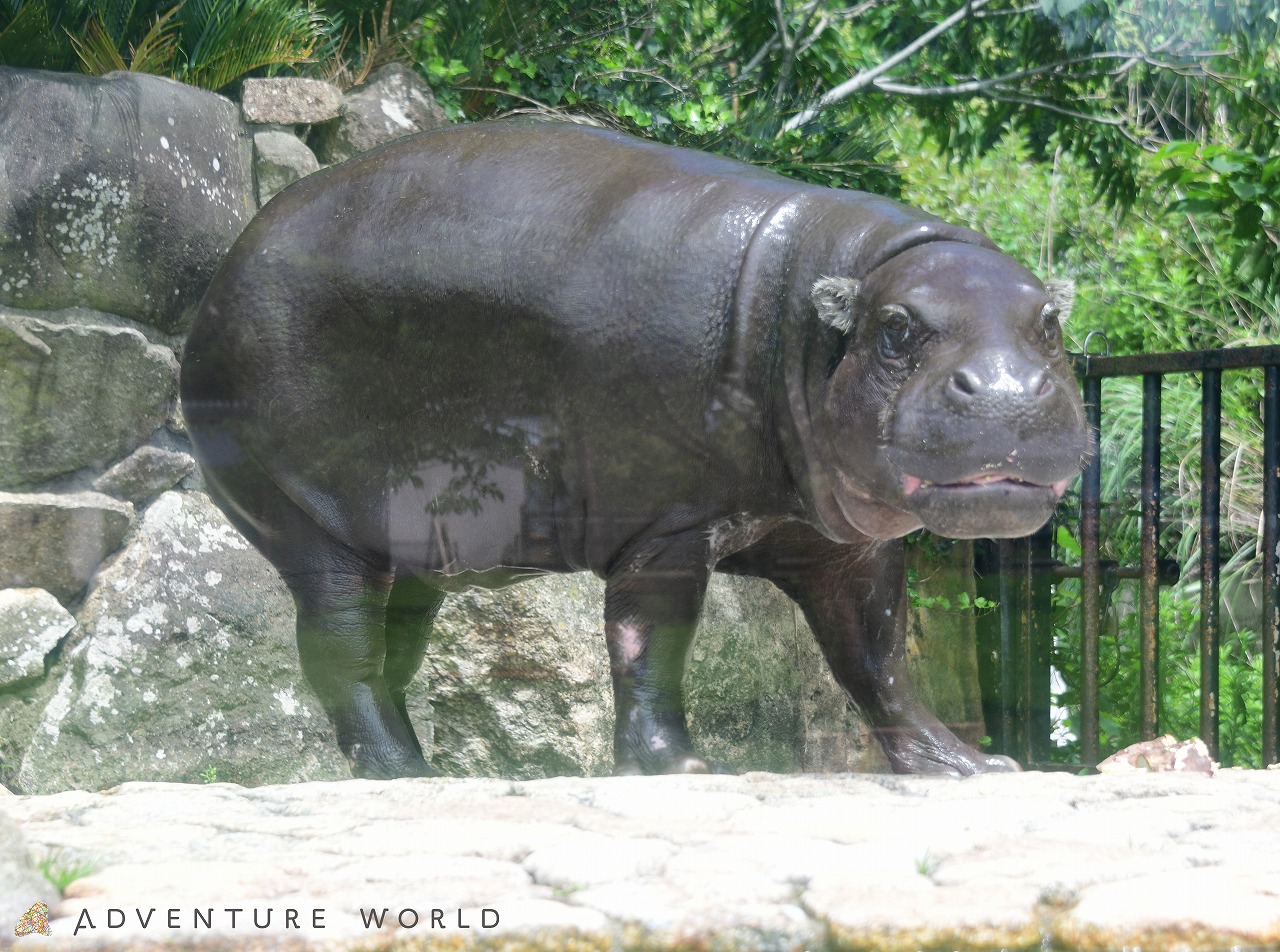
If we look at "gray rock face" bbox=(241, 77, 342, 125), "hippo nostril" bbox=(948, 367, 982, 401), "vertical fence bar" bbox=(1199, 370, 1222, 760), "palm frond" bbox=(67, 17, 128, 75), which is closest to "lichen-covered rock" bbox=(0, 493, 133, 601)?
"palm frond" bbox=(67, 17, 128, 75)

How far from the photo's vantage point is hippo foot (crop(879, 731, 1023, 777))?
9.27 ft

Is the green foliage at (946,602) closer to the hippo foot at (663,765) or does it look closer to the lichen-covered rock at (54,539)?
the hippo foot at (663,765)

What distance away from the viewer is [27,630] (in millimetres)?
2980

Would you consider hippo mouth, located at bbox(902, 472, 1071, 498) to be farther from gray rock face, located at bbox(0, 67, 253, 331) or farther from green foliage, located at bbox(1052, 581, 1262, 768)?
green foliage, located at bbox(1052, 581, 1262, 768)

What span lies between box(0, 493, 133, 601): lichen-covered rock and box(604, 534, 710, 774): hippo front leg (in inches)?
46.1

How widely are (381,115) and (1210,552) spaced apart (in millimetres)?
2352

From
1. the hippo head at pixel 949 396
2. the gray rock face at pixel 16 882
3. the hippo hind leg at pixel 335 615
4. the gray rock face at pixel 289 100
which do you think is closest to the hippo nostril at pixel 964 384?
the hippo head at pixel 949 396

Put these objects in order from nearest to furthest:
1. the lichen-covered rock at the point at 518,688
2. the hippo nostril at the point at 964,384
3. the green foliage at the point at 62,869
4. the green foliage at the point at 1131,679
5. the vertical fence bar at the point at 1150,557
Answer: the green foliage at the point at 62,869, the hippo nostril at the point at 964,384, the vertical fence bar at the point at 1150,557, the lichen-covered rock at the point at 518,688, the green foliage at the point at 1131,679

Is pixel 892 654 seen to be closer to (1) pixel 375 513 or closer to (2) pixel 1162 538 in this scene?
(1) pixel 375 513

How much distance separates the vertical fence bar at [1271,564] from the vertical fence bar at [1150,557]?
0.87 feet

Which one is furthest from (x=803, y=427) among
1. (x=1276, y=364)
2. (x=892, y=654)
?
(x=1276, y=364)

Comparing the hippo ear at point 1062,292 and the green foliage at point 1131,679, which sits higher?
the hippo ear at point 1062,292

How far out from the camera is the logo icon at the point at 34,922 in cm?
135

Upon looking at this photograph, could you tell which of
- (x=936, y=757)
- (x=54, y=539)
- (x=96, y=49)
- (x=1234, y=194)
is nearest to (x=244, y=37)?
(x=96, y=49)
